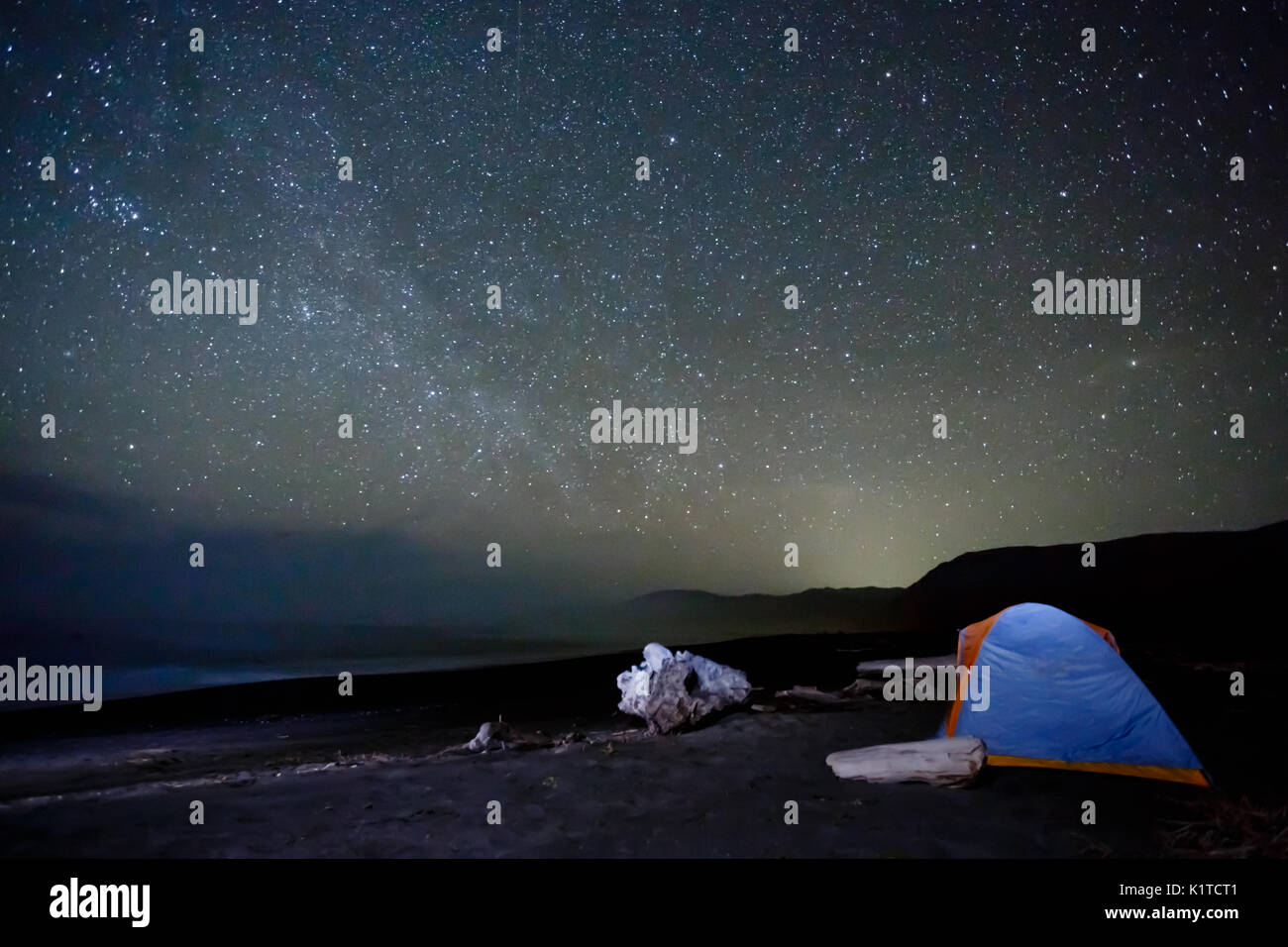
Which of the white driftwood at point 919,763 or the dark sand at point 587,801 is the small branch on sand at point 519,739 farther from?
the white driftwood at point 919,763

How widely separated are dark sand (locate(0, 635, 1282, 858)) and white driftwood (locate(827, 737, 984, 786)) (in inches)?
6.6

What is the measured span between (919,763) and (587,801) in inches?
158

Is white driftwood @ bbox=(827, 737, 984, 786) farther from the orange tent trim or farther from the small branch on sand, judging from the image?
the small branch on sand

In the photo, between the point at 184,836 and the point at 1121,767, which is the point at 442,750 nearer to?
the point at 184,836

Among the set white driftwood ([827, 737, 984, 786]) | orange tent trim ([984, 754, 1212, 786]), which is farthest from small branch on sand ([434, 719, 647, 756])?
orange tent trim ([984, 754, 1212, 786])

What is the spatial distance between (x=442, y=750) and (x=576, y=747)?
221cm

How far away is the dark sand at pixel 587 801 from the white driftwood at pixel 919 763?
0.55ft

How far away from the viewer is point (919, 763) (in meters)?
7.98

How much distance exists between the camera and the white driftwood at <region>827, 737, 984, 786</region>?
309 inches

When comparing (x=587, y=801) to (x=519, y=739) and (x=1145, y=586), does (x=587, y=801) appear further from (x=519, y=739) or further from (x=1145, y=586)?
(x=1145, y=586)

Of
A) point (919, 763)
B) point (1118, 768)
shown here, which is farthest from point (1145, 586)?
point (919, 763)

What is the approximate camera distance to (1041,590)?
69.5m

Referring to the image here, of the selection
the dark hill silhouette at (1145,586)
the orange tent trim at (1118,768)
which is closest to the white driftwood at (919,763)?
the orange tent trim at (1118,768)
